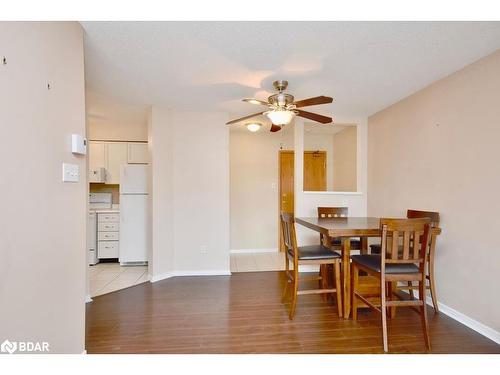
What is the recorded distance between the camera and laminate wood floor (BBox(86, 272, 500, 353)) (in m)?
1.79

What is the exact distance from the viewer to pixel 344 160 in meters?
4.45

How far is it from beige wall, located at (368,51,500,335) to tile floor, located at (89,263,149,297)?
11.5 ft

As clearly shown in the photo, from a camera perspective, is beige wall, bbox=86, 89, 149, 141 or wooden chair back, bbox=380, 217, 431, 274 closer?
wooden chair back, bbox=380, 217, 431, 274

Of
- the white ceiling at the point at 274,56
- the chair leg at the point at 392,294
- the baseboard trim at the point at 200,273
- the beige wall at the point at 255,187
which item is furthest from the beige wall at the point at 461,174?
the baseboard trim at the point at 200,273

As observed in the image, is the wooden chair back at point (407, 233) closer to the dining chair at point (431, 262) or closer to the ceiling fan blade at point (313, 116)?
the dining chair at point (431, 262)

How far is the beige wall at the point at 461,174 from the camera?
198cm

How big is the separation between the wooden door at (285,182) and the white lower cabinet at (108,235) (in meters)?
2.93

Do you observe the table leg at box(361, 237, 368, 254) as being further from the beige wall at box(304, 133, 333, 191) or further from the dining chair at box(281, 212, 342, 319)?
the beige wall at box(304, 133, 333, 191)

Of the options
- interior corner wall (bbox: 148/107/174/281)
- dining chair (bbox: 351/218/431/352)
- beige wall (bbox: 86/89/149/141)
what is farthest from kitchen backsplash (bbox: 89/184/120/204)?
dining chair (bbox: 351/218/431/352)

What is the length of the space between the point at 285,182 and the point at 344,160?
3.86ft

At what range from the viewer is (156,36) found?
5.82 feet

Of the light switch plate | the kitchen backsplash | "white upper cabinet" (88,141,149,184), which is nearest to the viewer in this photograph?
the light switch plate
